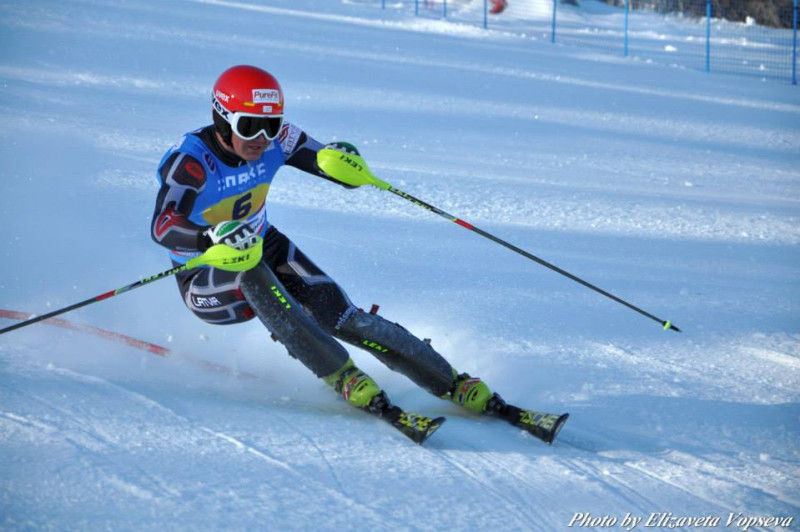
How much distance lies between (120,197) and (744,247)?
471 centimetres

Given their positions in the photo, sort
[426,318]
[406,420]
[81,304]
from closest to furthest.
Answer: [81,304] → [406,420] → [426,318]

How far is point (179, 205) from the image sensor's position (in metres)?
3.46

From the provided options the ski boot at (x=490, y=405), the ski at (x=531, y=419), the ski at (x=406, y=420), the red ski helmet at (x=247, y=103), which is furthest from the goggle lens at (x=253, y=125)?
the ski at (x=531, y=419)

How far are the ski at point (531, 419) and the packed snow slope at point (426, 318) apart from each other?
0.05m

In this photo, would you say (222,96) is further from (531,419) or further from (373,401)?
(531,419)

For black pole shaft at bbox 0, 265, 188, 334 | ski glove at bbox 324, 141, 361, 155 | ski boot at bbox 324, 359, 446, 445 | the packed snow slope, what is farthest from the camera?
ski glove at bbox 324, 141, 361, 155

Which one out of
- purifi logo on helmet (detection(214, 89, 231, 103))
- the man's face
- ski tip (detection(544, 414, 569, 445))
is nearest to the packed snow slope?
ski tip (detection(544, 414, 569, 445))

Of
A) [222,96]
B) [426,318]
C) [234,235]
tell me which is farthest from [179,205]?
[426,318]

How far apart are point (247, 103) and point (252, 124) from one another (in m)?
0.09

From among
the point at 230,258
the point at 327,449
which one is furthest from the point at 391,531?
the point at 230,258

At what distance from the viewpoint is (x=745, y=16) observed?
854 inches

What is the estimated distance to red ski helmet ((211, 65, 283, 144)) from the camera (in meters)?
3.50

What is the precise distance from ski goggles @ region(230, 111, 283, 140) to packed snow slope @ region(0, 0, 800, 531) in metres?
1.12

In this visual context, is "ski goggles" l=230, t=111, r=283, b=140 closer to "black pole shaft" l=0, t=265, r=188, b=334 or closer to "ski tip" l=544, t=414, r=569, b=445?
"black pole shaft" l=0, t=265, r=188, b=334
